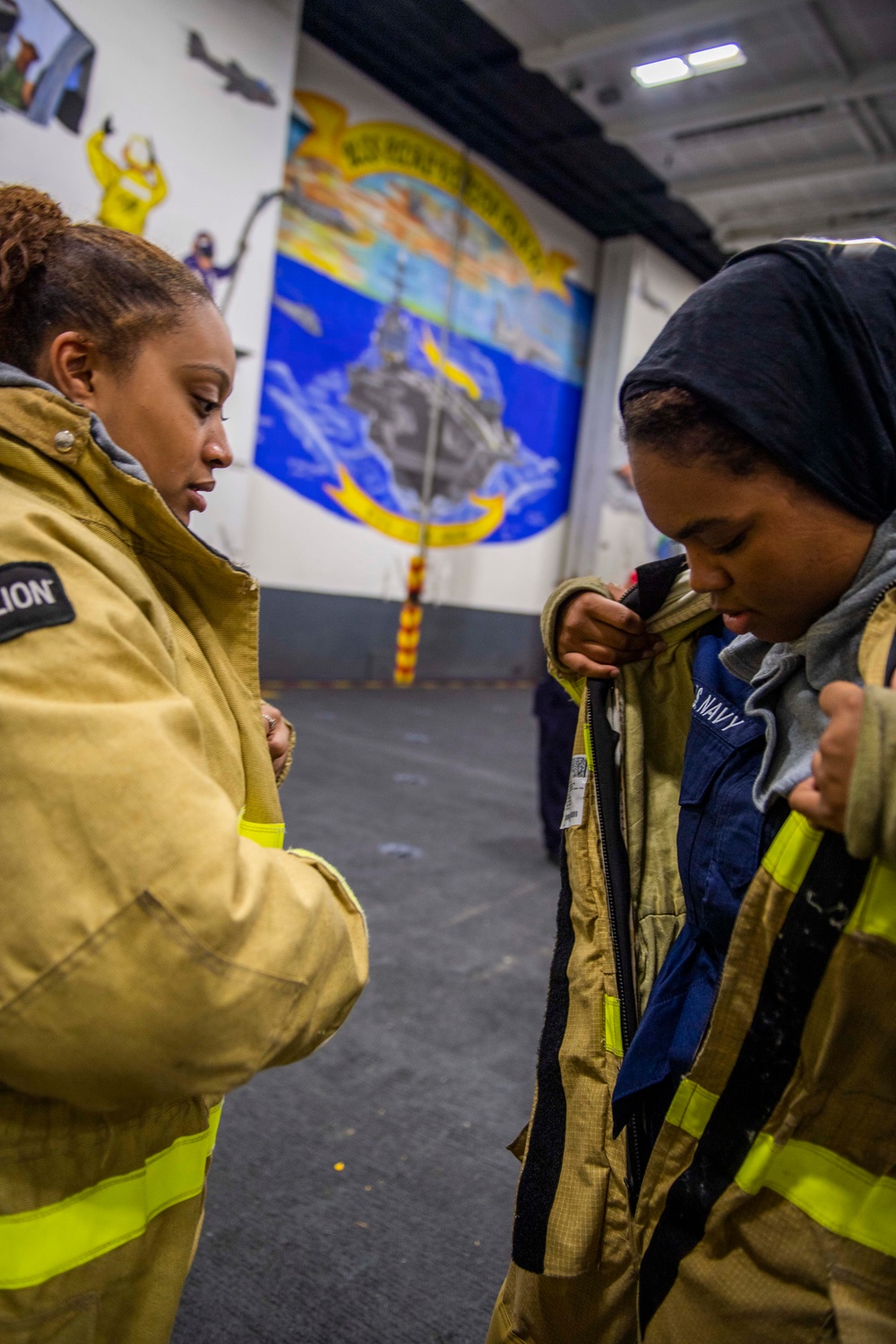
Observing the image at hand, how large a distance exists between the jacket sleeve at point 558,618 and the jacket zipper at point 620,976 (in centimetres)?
5

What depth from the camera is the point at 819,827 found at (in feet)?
2.41

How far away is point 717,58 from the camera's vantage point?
6.68m

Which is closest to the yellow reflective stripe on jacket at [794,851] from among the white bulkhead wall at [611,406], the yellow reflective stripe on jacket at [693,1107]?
the yellow reflective stripe on jacket at [693,1107]

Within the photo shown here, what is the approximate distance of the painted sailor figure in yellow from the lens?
5.47 m

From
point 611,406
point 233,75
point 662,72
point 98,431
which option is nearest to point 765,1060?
point 98,431

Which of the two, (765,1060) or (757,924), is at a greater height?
(757,924)

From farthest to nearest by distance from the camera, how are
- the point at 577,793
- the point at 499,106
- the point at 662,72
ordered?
the point at 499,106, the point at 662,72, the point at 577,793

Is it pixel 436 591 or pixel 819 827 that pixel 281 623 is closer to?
pixel 436 591

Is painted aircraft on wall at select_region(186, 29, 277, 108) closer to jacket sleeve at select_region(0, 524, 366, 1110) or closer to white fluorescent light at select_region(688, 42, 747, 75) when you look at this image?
white fluorescent light at select_region(688, 42, 747, 75)

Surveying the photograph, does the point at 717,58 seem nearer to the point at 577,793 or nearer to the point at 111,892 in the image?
the point at 577,793

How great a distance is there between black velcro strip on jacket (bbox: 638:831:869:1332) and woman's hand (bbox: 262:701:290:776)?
62 centimetres

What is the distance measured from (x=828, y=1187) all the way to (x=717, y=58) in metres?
7.92

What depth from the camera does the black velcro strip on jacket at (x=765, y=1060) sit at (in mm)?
731

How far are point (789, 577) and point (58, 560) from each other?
25.0 inches
